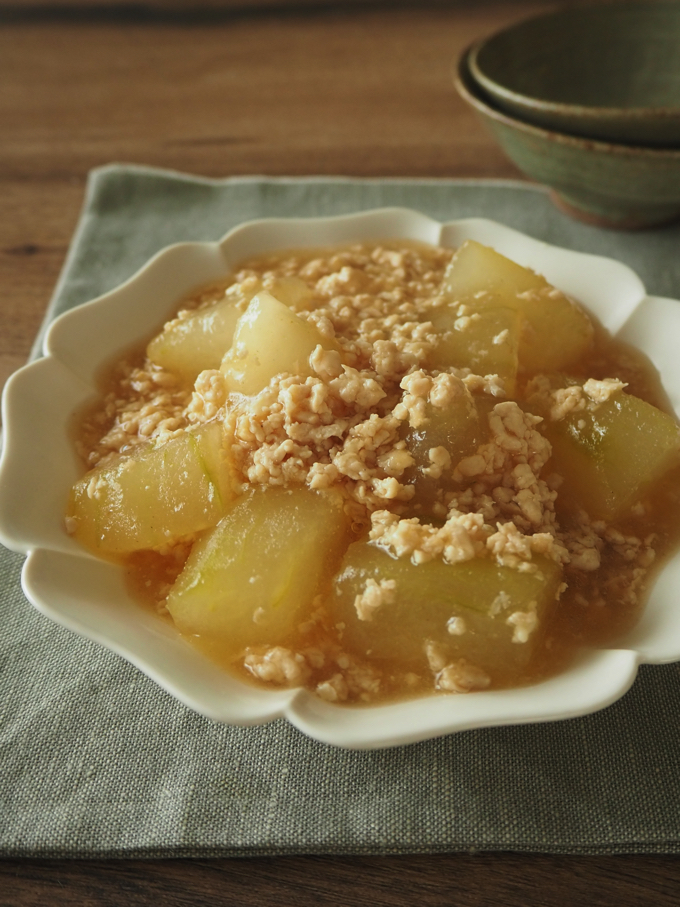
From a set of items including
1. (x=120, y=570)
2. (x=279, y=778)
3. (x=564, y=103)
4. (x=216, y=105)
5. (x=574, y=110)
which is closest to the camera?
(x=279, y=778)

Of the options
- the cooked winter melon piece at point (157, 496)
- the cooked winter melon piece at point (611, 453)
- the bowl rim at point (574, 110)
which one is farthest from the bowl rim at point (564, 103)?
the cooked winter melon piece at point (157, 496)

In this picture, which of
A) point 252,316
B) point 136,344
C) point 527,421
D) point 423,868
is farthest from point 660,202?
point 423,868

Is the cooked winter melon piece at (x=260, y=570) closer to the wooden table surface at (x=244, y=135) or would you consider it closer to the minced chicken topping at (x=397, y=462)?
the minced chicken topping at (x=397, y=462)

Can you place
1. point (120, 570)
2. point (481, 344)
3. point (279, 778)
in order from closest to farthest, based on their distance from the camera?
point (279, 778), point (120, 570), point (481, 344)

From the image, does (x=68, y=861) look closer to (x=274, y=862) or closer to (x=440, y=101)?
(x=274, y=862)

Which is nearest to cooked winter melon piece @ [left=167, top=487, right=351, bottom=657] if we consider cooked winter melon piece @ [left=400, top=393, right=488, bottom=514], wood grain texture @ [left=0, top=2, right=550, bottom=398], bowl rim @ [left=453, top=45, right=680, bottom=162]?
cooked winter melon piece @ [left=400, top=393, right=488, bottom=514]

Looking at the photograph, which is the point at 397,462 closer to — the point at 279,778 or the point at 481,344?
the point at 481,344

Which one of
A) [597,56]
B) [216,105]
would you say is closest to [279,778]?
[597,56]
